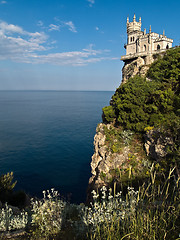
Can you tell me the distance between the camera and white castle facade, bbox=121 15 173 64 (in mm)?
43391

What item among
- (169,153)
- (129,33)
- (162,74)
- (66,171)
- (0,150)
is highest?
(129,33)

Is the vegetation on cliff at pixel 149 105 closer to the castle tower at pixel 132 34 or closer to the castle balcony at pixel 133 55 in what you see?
the castle balcony at pixel 133 55

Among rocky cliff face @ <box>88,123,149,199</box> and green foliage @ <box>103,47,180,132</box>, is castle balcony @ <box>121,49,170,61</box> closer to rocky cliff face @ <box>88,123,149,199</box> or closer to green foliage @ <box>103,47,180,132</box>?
green foliage @ <box>103,47,180,132</box>

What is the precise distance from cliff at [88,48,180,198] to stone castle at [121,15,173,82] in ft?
35.7

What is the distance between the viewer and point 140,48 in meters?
48.1

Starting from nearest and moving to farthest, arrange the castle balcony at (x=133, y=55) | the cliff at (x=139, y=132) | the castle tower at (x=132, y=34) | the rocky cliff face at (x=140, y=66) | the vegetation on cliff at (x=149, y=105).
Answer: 1. the cliff at (x=139, y=132)
2. the vegetation on cliff at (x=149, y=105)
3. the rocky cliff face at (x=140, y=66)
4. the castle balcony at (x=133, y=55)
5. the castle tower at (x=132, y=34)

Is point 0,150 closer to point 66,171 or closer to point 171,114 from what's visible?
point 66,171

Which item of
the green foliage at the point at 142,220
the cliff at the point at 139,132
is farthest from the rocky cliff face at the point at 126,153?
the green foliage at the point at 142,220

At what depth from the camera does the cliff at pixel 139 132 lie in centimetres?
2041

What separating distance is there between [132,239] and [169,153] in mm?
16548

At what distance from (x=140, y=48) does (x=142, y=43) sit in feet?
4.59

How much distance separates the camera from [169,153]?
19766mm

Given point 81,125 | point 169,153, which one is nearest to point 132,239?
point 169,153

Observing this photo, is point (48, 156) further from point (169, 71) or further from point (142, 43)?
point (142, 43)
